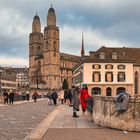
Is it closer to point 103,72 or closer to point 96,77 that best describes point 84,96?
point 96,77

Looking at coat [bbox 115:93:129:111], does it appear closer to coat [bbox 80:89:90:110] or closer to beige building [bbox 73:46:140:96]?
coat [bbox 80:89:90:110]

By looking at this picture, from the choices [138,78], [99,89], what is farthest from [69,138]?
[138,78]

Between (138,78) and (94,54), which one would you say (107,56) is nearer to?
(94,54)

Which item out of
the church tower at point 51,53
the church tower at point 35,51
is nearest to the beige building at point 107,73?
the church tower at point 51,53

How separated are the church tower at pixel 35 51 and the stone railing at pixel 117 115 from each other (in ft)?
482

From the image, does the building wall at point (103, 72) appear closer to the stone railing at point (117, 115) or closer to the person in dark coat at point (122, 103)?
the stone railing at point (117, 115)

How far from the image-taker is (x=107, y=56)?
9112 cm

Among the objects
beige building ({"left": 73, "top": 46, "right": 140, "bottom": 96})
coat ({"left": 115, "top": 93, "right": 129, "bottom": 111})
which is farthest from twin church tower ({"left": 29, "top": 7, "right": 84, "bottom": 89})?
coat ({"left": 115, "top": 93, "right": 129, "bottom": 111})

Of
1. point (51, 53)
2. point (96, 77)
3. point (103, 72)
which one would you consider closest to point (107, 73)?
point (103, 72)

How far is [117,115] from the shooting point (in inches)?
571

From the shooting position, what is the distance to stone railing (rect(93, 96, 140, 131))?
14.0 metres

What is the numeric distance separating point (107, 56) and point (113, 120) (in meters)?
76.9

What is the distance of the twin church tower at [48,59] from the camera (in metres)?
158

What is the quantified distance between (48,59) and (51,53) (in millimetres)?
2713
